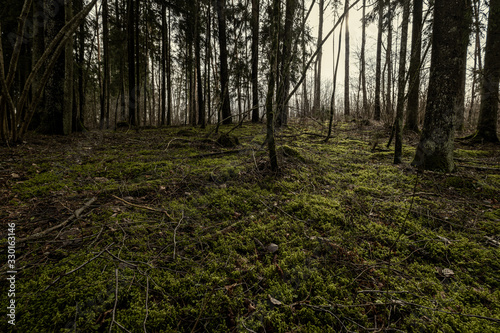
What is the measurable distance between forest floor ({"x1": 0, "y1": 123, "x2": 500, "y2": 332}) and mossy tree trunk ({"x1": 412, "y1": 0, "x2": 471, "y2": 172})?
1.72ft

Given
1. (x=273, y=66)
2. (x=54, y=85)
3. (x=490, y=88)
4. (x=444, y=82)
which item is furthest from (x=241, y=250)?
(x=490, y=88)

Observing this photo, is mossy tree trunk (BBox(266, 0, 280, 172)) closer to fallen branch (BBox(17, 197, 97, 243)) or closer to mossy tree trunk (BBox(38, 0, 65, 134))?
fallen branch (BBox(17, 197, 97, 243))

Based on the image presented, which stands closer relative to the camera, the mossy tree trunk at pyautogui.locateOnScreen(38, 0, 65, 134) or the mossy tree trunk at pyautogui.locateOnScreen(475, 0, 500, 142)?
the mossy tree trunk at pyautogui.locateOnScreen(38, 0, 65, 134)

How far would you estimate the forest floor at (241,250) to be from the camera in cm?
131

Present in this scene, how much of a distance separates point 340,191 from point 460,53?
3494mm

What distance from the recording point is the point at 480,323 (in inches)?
53.8

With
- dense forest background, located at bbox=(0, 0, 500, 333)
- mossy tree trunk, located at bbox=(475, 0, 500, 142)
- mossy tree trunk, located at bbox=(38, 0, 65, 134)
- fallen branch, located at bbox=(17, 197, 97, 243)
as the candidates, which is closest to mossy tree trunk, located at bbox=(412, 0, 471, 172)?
dense forest background, located at bbox=(0, 0, 500, 333)

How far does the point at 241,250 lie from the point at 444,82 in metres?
4.79

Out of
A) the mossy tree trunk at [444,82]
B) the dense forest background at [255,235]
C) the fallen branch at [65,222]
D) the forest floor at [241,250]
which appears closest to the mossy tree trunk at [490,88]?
the dense forest background at [255,235]

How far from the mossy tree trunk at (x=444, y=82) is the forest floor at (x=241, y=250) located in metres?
0.53

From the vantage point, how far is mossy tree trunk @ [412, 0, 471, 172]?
3725 mm

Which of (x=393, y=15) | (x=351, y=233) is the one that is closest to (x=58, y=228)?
(x=351, y=233)

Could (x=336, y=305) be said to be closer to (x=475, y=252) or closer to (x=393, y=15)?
(x=475, y=252)

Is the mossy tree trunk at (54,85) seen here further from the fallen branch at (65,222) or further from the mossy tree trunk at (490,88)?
the mossy tree trunk at (490,88)
